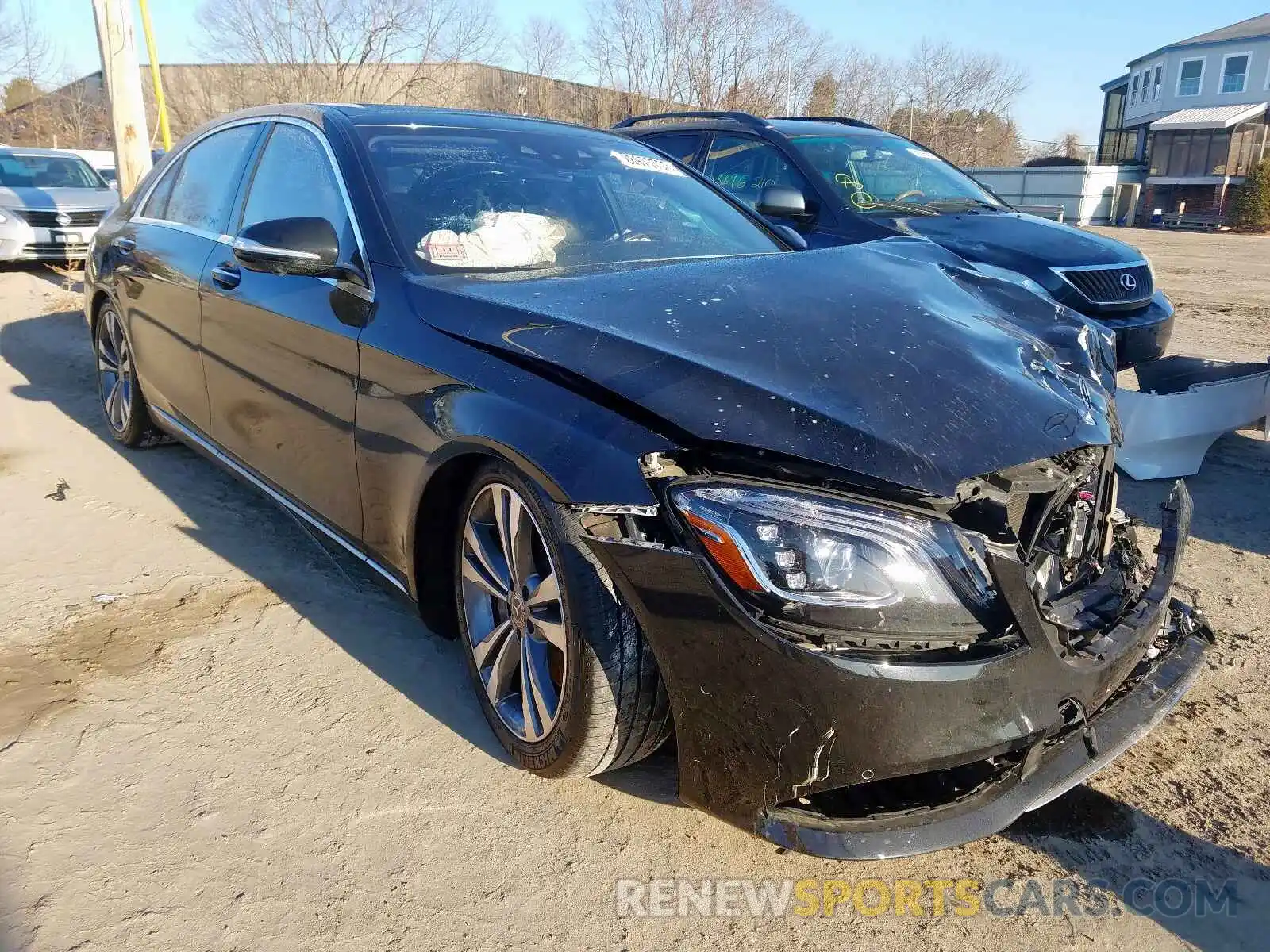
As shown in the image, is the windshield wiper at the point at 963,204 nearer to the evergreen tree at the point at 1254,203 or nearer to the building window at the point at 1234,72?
the evergreen tree at the point at 1254,203

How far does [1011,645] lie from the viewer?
1793 mm

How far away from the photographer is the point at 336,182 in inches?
118

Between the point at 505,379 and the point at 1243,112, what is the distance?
45775 mm

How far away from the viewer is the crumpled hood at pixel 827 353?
1892 mm

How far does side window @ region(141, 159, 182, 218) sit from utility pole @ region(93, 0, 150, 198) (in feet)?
18.1

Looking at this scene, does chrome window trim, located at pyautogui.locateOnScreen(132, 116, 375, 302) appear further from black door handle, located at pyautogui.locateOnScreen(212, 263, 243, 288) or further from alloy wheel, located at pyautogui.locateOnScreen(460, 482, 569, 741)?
alloy wheel, located at pyautogui.locateOnScreen(460, 482, 569, 741)

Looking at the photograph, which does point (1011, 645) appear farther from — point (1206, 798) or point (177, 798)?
point (177, 798)

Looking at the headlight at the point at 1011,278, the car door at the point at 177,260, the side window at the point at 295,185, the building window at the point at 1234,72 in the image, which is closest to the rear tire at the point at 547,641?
the side window at the point at 295,185

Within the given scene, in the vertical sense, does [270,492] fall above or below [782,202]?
below

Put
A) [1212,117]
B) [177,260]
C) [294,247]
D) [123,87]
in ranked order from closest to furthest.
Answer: [294,247] → [177,260] → [123,87] → [1212,117]

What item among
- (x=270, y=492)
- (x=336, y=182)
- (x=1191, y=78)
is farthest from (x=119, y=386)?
(x=1191, y=78)

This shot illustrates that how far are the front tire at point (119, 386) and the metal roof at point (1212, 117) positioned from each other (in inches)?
1709

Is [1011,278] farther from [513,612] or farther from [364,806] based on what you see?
[364,806]

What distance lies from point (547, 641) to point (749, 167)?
5077 millimetres
